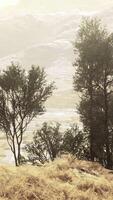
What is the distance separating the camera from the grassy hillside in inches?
447

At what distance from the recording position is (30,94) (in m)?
43.2

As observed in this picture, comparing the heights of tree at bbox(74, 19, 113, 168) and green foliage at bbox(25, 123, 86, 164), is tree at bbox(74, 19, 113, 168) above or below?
above

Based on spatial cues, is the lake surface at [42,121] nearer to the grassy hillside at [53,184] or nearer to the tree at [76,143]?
the tree at [76,143]

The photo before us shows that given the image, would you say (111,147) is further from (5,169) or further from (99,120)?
(5,169)

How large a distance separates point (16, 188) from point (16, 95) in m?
32.0

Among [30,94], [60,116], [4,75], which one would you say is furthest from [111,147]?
[60,116]

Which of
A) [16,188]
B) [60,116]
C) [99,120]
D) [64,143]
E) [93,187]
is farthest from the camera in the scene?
[60,116]

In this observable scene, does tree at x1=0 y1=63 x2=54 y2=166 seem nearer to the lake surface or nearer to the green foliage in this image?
the green foliage

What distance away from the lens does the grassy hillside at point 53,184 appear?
1135cm

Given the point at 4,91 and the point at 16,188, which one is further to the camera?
the point at 4,91

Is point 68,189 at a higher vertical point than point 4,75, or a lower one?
lower

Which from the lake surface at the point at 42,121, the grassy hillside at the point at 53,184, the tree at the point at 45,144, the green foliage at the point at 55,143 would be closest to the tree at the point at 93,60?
the green foliage at the point at 55,143

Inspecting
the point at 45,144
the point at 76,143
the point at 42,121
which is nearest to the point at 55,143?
the point at 45,144

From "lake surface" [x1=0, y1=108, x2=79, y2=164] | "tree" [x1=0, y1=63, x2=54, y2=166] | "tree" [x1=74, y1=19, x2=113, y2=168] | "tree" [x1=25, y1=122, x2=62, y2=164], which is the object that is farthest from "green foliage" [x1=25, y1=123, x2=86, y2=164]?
"lake surface" [x1=0, y1=108, x2=79, y2=164]
